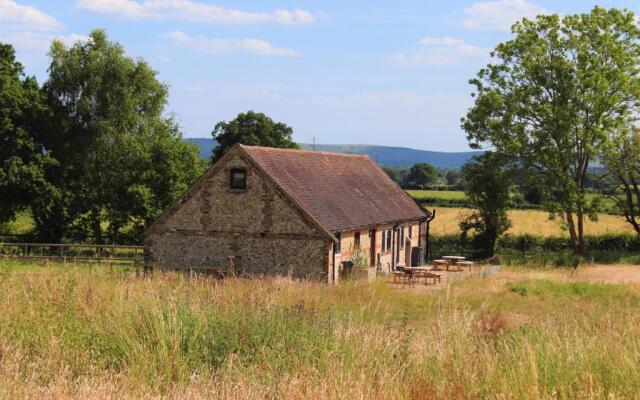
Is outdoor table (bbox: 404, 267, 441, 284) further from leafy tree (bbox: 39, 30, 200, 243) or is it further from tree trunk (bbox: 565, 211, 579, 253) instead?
leafy tree (bbox: 39, 30, 200, 243)

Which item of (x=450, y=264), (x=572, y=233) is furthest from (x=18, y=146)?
(x=572, y=233)

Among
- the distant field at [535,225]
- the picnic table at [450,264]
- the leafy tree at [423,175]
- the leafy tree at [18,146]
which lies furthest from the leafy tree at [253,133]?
the leafy tree at [423,175]

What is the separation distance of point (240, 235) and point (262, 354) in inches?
865


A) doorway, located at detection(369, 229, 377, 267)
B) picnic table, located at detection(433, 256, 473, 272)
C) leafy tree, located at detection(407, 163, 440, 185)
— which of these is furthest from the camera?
leafy tree, located at detection(407, 163, 440, 185)

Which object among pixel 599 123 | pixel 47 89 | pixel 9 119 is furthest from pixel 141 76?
pixel 599 123

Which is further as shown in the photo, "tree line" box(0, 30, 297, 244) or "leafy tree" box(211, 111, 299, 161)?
"leafy tree" box(211, 111, 299, 161)

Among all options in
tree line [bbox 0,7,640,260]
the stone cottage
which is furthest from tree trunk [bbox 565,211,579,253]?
the stone cottage

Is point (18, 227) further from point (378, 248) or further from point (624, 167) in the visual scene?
point (624, 167)

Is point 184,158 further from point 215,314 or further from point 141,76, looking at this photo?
point 215,314

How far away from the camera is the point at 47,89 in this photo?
156 ft

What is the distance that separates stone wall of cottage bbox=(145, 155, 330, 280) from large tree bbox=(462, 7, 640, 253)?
17888mm

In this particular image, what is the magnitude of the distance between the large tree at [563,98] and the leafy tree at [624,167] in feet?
3.53

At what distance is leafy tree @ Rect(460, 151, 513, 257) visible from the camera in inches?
1731

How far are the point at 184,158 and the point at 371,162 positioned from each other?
12.3 metres
